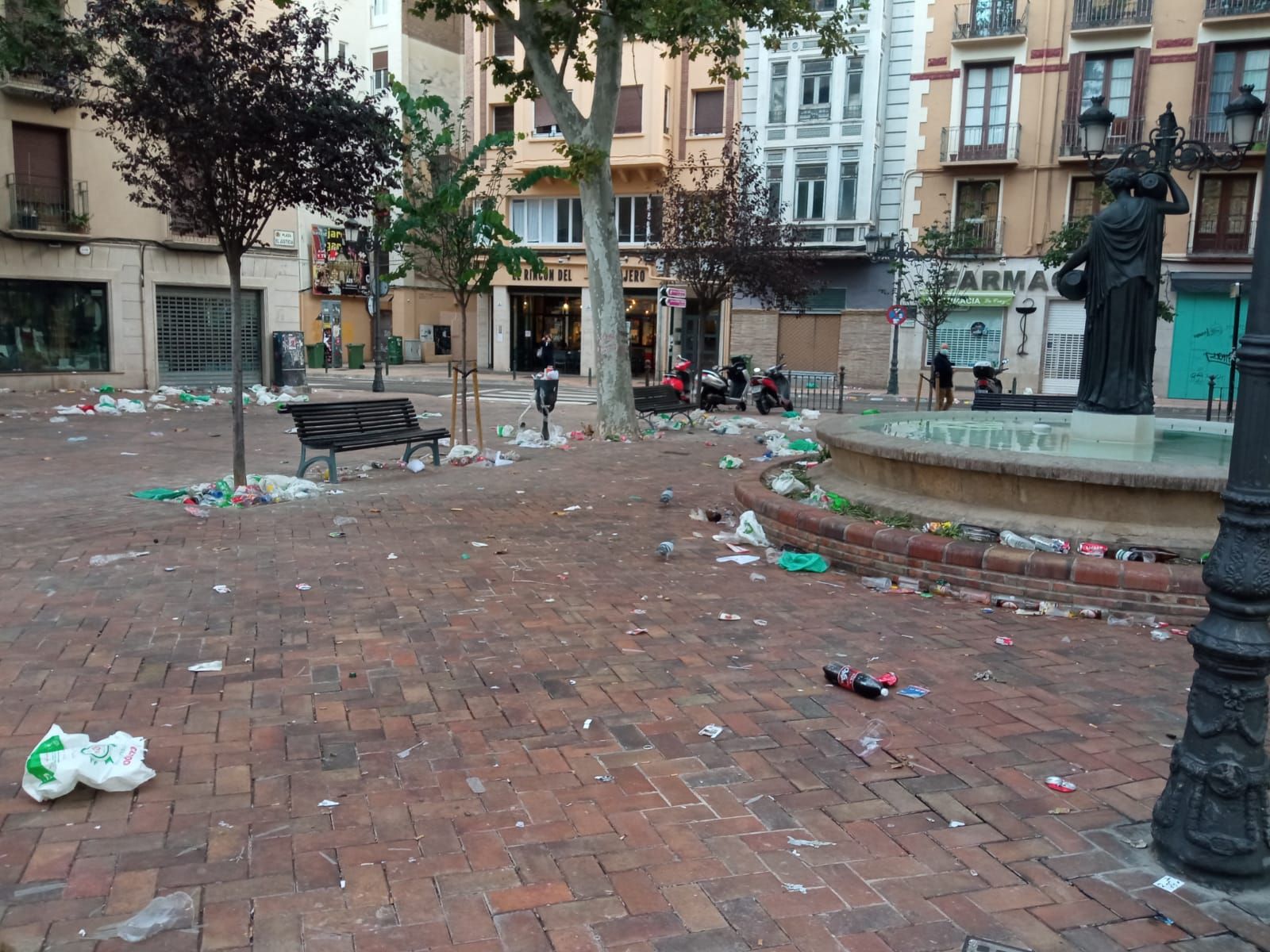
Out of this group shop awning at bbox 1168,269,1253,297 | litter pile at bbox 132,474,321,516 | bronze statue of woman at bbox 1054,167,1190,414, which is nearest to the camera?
bronze statue of woman at bbox 1054,167,1190,414

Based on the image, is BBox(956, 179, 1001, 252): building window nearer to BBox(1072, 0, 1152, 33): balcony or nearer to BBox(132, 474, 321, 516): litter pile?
BBox(1072, 0, 1152, 33): balcony

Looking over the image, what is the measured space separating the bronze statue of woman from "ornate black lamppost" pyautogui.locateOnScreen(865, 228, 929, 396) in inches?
794

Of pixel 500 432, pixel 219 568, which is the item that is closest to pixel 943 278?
pixel 500 432

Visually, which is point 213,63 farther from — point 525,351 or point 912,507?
point 525,351

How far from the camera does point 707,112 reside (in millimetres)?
36500

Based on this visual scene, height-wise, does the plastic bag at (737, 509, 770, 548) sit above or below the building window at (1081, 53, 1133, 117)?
below

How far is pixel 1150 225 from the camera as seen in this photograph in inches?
326

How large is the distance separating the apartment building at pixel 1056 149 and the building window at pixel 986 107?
51mm

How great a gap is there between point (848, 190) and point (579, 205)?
31.0ft

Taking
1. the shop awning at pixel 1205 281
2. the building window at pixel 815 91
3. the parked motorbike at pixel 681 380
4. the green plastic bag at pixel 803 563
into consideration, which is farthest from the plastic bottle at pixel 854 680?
the building window at pixel 815 91

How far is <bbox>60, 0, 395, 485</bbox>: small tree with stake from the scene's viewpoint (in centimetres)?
851

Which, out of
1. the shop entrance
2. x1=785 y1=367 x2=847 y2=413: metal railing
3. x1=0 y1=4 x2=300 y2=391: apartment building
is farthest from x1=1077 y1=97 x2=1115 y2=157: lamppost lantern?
the shop entrance

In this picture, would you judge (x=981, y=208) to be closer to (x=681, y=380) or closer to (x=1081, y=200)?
(x=1081, y=200)

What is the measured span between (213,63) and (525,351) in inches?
1284
